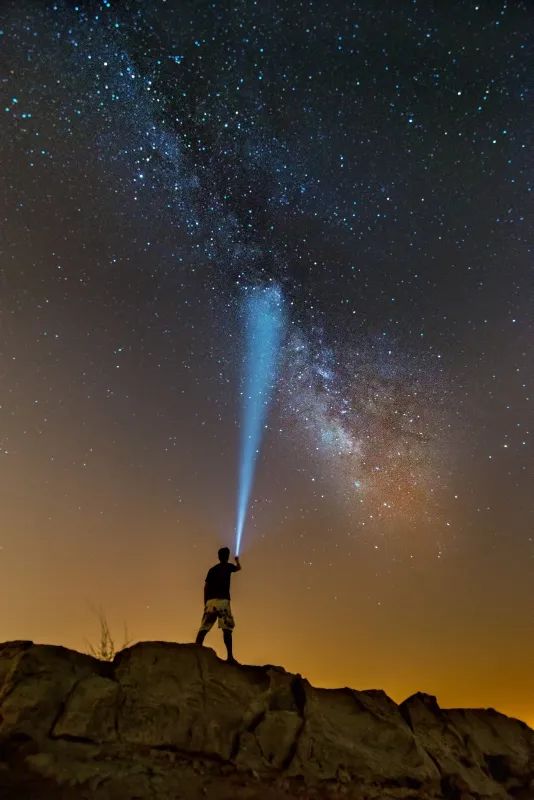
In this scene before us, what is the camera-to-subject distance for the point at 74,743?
26.2ft

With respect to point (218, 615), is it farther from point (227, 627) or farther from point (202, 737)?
point (202, 737)

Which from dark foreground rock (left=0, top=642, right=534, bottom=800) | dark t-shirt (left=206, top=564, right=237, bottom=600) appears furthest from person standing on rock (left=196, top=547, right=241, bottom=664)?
dark foreground rock (left=0, top=642, right=534, bottom=800)

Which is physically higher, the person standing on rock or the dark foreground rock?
the person standing on rock

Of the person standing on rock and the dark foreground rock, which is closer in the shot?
the dark foreground rock

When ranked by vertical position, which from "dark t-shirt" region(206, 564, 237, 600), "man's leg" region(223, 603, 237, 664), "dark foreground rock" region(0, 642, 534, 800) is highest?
"dark t-shirt" region(206, 564, 237, 600)

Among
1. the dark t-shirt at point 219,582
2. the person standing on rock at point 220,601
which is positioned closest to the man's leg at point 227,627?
the person standing on rock at point 220,601

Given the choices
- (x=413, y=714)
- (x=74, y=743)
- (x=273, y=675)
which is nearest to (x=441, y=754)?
(x=413, y=714)

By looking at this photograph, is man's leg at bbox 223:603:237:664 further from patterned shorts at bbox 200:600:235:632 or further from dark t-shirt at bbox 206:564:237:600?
dark t-shirt at bbox 206:564:237:600

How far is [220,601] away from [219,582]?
1.20 ft

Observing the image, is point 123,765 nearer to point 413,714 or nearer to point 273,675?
point 273,675

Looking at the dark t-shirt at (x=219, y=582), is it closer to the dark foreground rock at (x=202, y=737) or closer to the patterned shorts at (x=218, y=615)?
the patterned shorts at (x=218, y=615)

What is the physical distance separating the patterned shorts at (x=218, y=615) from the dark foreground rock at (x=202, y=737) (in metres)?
0.66

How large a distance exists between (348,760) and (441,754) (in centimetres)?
271

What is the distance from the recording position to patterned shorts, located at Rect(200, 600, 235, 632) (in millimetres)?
10633
